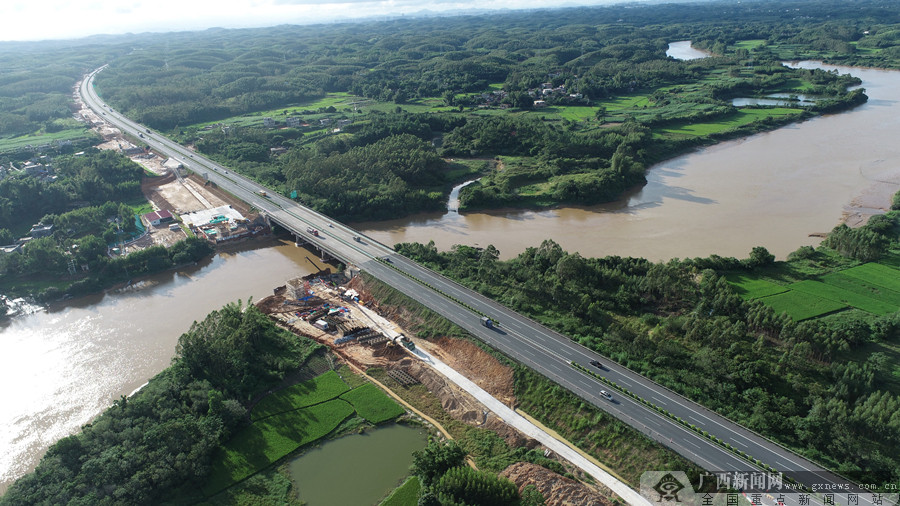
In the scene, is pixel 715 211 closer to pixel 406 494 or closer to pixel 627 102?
pixel 406 494

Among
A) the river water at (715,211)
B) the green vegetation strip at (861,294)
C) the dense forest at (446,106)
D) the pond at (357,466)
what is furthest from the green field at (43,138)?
the green vegetation strip at (861,294)

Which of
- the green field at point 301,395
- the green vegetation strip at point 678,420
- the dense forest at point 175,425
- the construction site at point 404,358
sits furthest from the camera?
the green field at point 301,395

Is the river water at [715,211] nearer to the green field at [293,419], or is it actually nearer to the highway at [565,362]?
the highway at [565,362]

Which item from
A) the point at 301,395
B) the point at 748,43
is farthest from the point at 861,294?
the point at 748,43

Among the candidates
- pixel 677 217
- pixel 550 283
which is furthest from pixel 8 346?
pixel 677 217

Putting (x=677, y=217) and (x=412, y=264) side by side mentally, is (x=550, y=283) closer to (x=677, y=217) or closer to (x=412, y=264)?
(x=412, y=264)

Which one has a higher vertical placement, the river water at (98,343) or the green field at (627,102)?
the green field at (627,102)
